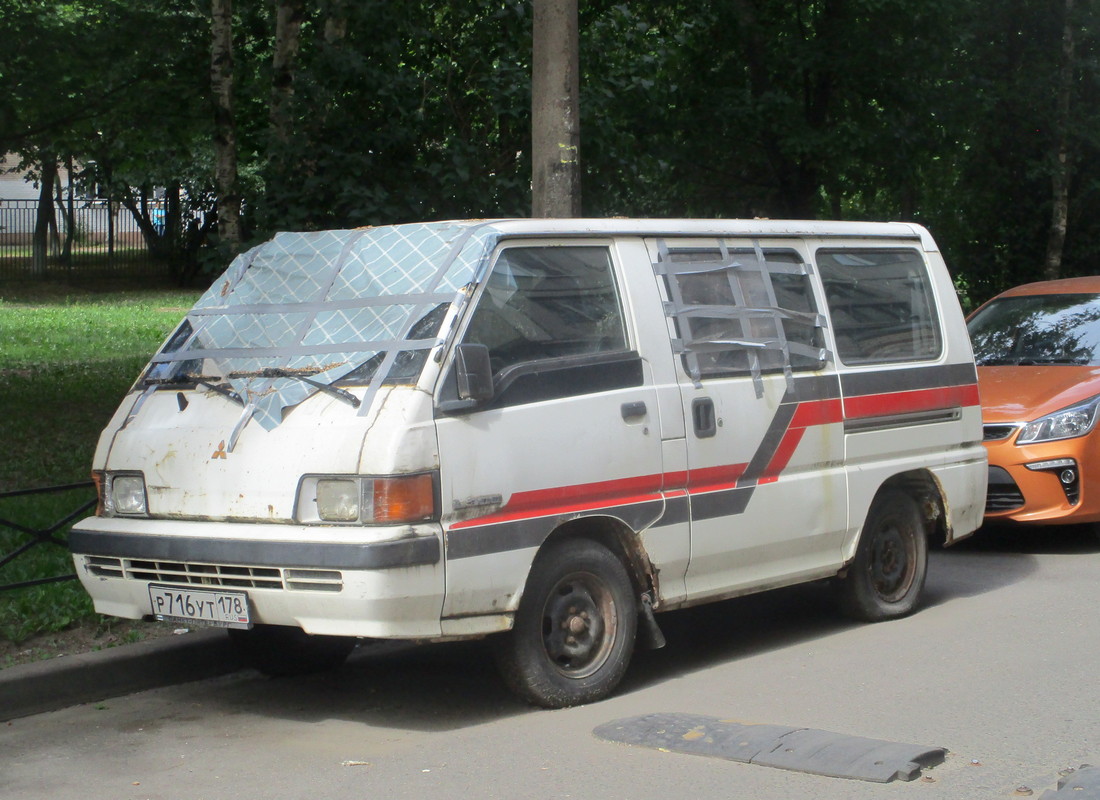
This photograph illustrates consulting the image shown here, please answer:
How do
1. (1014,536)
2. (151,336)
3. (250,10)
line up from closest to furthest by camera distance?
1. (1014,536)
2. (250,10)
3. (151,336)

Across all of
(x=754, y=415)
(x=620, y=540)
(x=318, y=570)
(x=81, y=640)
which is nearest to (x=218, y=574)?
(x=318, y=570)

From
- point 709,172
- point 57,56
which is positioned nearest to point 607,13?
Answer: point 57,56

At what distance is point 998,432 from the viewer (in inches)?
371

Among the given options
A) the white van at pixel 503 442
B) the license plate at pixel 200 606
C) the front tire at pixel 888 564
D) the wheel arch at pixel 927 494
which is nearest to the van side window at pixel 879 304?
the white van at pixel 503 442

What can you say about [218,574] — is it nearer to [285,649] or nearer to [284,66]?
[285,649]

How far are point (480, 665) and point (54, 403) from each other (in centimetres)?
829

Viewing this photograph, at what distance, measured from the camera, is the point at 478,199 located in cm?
1076

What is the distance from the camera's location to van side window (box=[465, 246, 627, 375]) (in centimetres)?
573

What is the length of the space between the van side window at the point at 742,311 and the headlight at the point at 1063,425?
9.85 ft

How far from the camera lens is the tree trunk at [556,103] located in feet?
29.1

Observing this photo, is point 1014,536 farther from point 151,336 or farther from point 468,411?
point 151,336

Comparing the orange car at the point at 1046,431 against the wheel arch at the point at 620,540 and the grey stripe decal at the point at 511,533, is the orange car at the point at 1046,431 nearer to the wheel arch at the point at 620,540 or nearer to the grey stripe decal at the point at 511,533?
the wheel arch at the point at 620,540

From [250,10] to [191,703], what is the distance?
9733mm

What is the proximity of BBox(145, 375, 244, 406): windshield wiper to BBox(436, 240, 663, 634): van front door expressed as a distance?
0.98 metres
